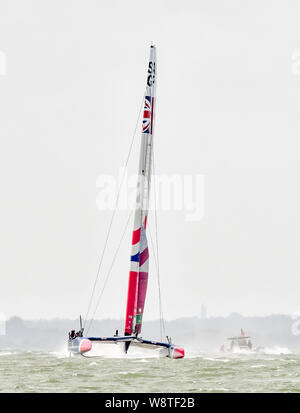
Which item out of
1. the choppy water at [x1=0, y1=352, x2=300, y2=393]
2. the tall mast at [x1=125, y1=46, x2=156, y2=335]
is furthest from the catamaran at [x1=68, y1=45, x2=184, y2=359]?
the choppy water at [x1=0, y1=352, x2=300, y2=393]

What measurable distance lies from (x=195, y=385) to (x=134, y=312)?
12020mm

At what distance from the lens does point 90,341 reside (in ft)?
122

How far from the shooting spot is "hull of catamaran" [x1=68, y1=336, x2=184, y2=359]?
37156mm

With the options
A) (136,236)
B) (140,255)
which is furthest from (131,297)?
(136,236)

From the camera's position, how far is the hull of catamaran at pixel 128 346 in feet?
122

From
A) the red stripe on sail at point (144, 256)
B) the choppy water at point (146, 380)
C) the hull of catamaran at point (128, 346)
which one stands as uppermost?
the red stripe on sail at point (144, 256)

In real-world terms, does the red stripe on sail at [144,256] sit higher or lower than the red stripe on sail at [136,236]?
lower

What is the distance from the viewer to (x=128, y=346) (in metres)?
38.8

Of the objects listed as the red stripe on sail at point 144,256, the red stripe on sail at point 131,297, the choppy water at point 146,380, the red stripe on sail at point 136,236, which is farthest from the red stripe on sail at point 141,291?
the choppy water at point 146,380

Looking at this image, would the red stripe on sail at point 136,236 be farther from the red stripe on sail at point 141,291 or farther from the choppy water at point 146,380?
the choppy water at point 146,380

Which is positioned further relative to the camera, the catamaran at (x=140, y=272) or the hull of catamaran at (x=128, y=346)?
the catamaran at (x=140, y=272)

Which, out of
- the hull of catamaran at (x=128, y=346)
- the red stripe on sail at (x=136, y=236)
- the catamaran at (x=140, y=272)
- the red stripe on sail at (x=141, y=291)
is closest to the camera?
the hull of catamaran at (x=128, y=346)

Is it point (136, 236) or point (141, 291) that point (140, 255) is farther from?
point (141, 291)
